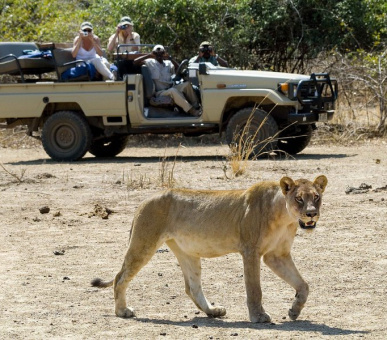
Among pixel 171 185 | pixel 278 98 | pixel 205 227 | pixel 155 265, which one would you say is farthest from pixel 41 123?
pixel 205 227

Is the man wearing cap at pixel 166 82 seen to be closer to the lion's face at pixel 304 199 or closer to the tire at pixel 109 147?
the tire at pixel 109 147

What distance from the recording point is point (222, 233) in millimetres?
6652

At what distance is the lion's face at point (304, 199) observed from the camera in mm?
6133

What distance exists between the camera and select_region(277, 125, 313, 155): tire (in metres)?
17.2

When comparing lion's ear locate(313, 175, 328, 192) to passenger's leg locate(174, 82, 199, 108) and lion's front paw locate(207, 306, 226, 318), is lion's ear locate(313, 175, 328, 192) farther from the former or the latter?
passenger's leg locate(174, 82, 199, 108)

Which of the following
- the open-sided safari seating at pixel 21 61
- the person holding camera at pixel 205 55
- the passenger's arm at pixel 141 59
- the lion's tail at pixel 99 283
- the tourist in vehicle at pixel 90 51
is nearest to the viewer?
the lion's tail at pixel 99 283

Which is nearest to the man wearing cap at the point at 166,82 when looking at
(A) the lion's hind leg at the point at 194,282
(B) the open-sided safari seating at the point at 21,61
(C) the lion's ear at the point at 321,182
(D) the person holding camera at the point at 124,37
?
(D) the person holding camera at the point at 124,37

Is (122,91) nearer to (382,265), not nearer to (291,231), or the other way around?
(382,265)

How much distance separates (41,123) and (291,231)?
39.5 feet

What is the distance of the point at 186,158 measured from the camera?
17562 mm

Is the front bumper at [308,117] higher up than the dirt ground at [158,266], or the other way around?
the front bumper at [308,117]

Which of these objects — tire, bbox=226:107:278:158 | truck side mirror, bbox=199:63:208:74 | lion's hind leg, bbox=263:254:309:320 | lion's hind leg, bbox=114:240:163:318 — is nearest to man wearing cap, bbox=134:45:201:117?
truck side mirror, bbox=199:63:208:74

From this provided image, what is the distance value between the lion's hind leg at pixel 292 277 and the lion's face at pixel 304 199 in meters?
0.48

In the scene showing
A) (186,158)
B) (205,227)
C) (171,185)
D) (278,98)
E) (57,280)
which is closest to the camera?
(205,227)
